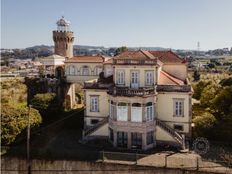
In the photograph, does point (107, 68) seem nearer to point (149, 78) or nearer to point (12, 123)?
point (149, 78)

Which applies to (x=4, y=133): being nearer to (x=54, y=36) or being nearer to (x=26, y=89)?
(x=26, y=89)

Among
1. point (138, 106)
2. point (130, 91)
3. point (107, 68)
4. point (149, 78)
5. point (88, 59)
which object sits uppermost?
point (88, 59)

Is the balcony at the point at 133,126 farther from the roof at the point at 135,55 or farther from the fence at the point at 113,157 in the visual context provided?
the roof at the point at 135,55

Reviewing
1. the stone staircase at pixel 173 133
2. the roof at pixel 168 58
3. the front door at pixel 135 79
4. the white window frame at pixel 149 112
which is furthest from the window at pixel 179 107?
the roof at pixel 168 58

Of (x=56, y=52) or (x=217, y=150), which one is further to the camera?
(x=56, y=52)

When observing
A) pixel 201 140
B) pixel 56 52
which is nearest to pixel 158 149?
pixel 201 140

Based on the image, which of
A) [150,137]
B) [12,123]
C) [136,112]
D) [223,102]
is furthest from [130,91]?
[223,102]
